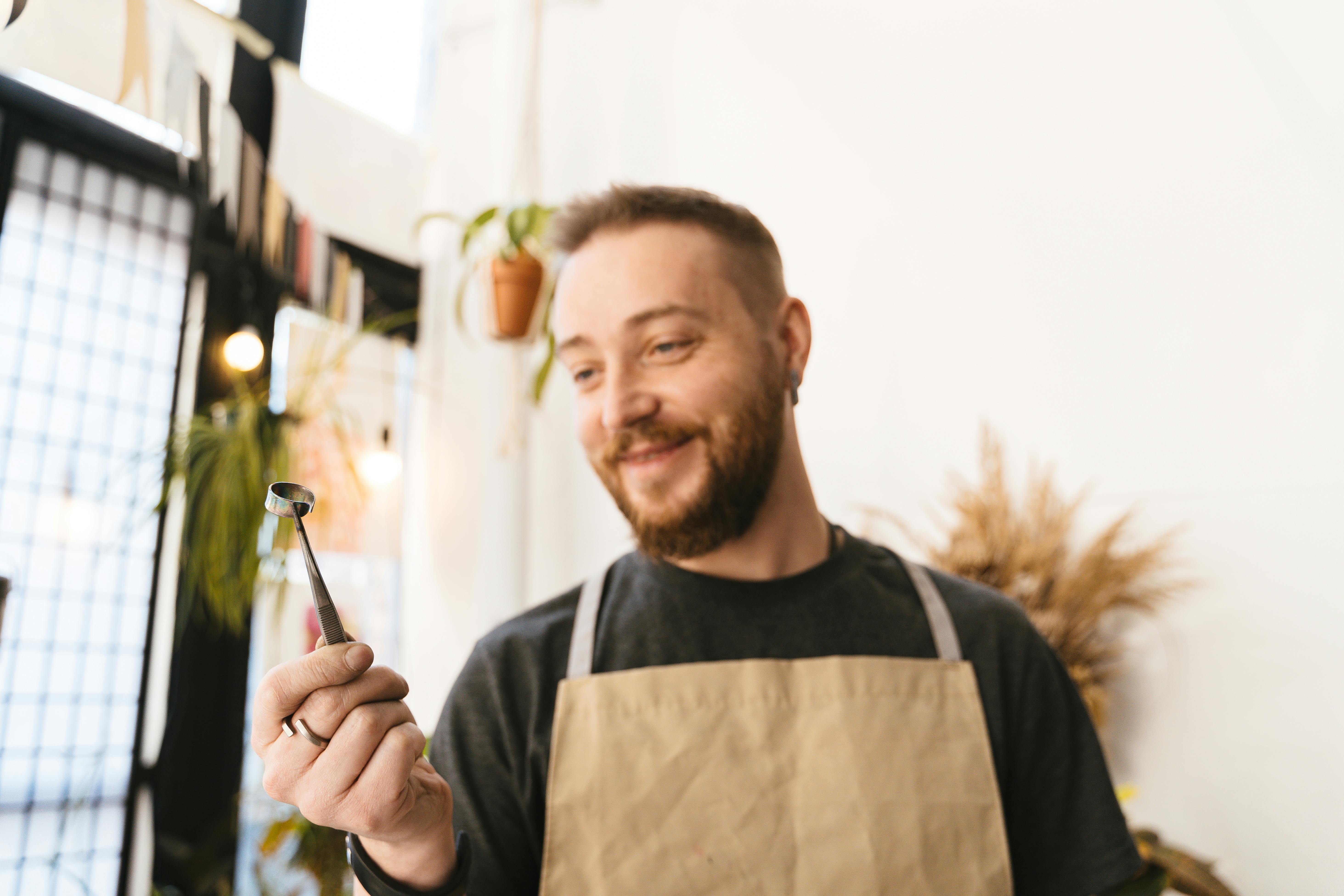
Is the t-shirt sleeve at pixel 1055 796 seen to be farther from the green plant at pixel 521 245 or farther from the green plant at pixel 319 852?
the green plant at pixel 319 852

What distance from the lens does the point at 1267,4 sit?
178 centimetres

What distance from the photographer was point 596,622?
3.52 feet

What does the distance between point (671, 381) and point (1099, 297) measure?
135 centimetres

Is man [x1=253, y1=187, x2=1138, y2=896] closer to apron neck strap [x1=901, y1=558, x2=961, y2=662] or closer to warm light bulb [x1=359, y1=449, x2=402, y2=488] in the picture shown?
apron neck strap [x1=901, y1=558, x2=961, y2=662]

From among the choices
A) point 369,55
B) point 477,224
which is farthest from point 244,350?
point 369,55

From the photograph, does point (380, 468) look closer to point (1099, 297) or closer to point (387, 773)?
point (1099, 297)

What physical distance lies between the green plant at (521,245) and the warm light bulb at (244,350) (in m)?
0.50

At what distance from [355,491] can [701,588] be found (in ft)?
4.94

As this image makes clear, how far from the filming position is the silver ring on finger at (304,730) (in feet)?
1.97

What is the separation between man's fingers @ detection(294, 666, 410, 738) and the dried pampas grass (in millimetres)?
1371

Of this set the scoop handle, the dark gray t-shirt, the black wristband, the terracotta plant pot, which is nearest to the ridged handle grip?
the scoop handle

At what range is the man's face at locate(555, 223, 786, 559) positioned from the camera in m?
0.86

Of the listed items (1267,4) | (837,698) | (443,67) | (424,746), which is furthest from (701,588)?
(443,67)

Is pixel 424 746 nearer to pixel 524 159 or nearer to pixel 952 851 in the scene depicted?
pixel 952 851
